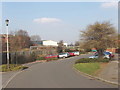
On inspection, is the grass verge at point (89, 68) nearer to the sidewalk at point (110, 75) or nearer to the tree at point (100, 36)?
the sidewalk at point (110, 75)

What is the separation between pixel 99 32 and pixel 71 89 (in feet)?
67.8

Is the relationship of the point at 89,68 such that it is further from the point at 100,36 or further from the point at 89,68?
the point at 100,36

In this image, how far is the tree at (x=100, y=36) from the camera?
29.7m

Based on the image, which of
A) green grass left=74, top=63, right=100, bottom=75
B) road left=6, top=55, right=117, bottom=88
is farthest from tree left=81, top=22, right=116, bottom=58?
road left=6, top=55, right=117, bottom=88

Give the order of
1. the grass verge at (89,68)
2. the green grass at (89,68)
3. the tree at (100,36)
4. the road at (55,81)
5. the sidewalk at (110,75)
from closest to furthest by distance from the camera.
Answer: the road at (55,81) < the sidewalk at (110,75) < the grass verge at (89,68) < the green grass at (89,68) < the tree at (100,36)

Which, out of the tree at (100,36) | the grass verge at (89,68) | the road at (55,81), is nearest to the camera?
the road at (55,81)

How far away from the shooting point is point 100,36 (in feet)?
99.2

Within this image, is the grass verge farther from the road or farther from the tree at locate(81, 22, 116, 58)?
the tree at locate(81, 22, 116, 58)

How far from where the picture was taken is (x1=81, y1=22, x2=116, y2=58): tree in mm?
29656

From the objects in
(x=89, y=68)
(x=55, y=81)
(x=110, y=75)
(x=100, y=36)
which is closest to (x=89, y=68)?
(x=89, y=68)

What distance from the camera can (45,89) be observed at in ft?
36.2

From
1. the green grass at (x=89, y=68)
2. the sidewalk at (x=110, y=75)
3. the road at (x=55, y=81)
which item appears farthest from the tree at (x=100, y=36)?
the road at (x=55, y=81)

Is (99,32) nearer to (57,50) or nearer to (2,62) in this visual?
(2,62)

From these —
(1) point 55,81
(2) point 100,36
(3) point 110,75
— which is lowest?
(1) point 55,81
